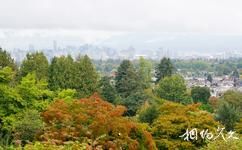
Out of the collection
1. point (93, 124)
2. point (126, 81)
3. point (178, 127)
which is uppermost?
point (93, 124)

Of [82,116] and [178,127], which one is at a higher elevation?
[82,116]

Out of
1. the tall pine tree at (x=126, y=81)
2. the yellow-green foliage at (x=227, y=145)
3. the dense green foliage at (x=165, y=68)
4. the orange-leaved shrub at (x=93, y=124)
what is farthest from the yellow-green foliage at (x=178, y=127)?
the dense green foliage at (x=165, y=68)

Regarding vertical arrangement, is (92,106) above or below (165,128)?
above

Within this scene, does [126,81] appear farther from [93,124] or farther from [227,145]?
[227,145]

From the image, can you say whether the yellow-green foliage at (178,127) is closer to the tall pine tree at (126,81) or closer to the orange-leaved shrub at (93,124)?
the orange-leaved shrub at (93,124)

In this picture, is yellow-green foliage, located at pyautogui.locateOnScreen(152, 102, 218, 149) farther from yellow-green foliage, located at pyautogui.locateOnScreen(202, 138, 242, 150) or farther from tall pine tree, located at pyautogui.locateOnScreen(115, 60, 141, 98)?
tall pine tree, located at pyautogui.locateOnScreen(115, 60, 141, 98)

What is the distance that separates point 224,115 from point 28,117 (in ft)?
39.5

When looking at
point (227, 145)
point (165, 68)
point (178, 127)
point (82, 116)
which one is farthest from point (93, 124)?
point (165, 68)

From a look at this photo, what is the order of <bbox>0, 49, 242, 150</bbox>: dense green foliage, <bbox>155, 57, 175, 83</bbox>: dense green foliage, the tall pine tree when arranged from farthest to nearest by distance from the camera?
<bbox>155, 57, 175, 83</bbox>: dense green foliage → the tall pine tree → <bbox>0, 49, 242, 150</bbox>: dense green foliage

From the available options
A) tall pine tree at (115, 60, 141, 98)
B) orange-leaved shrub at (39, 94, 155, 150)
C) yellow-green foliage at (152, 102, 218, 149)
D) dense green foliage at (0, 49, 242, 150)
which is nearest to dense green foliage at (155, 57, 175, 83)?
tall pine tree at (115, 60, 141, 98)

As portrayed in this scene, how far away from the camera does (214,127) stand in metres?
18.7

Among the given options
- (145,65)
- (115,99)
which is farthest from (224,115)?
(145,65)

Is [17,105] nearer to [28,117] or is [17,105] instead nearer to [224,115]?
[28,117]

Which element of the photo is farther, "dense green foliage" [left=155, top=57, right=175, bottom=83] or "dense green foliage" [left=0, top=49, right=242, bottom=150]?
"dense green foliage" [left=155, top=57, right=175, bottom=83]
